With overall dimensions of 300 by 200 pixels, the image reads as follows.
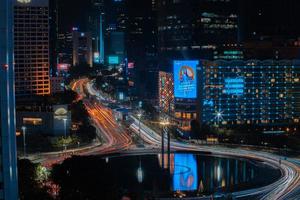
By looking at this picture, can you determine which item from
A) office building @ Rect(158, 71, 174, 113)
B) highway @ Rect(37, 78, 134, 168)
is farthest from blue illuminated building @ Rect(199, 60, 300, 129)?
highway @ Rect(37, 78, 134, 168)

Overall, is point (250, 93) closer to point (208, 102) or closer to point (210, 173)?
point (208, 102)

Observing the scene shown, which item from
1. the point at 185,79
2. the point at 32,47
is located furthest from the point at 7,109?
the point at 32,47

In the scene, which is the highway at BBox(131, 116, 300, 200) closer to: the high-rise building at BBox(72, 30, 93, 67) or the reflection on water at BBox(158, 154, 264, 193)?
the reflection on water at BBox(158, 154, 264, 193)

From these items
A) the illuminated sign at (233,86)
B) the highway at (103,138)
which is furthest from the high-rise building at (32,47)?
the illuminated sign at (233,86)

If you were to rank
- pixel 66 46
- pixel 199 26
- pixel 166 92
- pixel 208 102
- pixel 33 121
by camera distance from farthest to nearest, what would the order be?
1. pixel 66 46
2. pixel 199 26
3. pixel 166 92
4. pixel 208 102
5. pixel 33 121

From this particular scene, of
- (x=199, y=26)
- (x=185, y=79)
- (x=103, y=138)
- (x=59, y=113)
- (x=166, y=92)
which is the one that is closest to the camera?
(x=59, y=113)

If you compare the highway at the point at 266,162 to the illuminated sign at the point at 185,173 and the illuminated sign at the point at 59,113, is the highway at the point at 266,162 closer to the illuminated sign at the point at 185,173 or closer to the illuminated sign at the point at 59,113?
the illuminated sign at the point at 185,173
